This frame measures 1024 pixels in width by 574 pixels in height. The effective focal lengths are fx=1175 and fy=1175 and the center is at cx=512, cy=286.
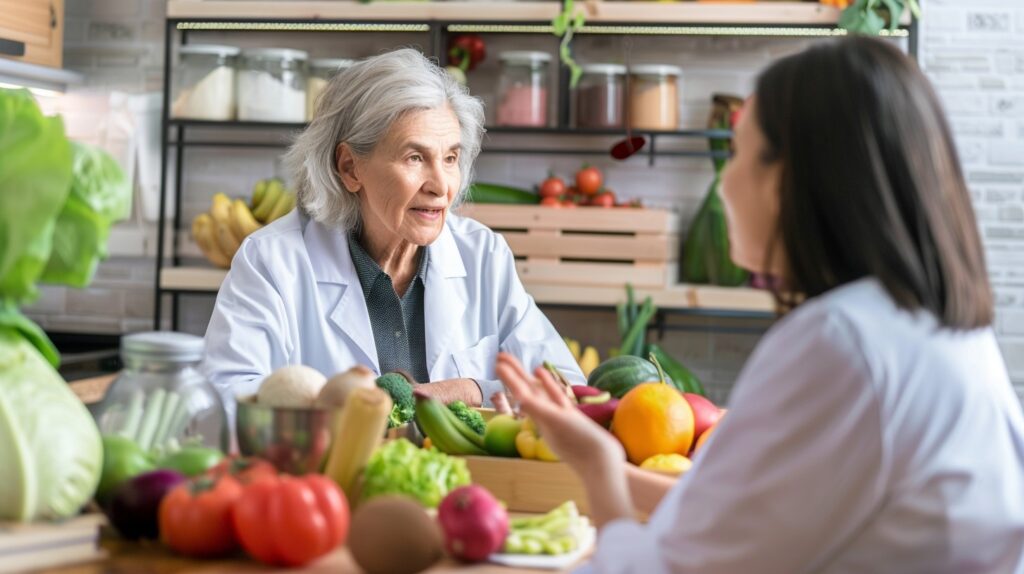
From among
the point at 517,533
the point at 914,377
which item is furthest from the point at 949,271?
the point at 517,533

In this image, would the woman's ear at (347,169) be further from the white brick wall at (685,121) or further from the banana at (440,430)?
the white brick wall at (685,121)

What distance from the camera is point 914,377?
1.04m

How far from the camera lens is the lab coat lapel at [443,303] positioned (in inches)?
108

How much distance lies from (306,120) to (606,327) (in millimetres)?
1354

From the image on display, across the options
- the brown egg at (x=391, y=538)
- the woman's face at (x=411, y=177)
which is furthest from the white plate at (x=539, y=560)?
the woman's face at (x=411, y=177)

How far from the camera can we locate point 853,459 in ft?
3.37

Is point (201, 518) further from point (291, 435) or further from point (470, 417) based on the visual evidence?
point (470, 417)

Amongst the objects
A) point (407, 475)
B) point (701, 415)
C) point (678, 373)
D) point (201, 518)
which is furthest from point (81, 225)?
point (678, 373)

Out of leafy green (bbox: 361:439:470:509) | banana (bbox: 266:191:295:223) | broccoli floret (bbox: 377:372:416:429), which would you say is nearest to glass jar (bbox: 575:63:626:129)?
banana (bbox: 266:191:295:223)

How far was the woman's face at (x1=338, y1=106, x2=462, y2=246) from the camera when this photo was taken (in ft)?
8.98

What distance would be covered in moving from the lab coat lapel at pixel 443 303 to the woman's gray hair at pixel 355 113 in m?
0.23

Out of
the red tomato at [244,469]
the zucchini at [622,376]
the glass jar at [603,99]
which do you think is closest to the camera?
the red tomato at [244,469]

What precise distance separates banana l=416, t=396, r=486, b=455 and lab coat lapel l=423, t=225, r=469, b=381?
93cm

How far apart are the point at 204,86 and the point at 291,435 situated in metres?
3.15
